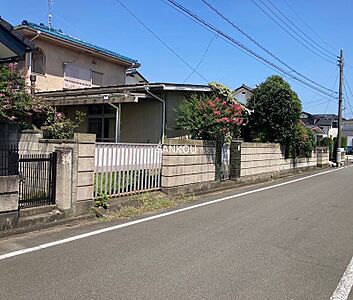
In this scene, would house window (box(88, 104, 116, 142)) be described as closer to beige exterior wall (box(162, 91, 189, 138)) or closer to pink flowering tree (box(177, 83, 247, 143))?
beige exterior wall (box(162, 91, 189, 138))

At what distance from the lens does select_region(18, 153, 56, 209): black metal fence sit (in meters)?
6.43

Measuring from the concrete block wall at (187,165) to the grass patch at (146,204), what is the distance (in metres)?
0.37

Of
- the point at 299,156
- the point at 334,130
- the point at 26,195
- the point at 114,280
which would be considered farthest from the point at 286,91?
the point at 334,130

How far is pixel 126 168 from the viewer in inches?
345

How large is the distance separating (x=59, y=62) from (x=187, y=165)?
1065 cm

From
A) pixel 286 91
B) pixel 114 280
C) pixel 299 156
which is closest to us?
pixel 114 280

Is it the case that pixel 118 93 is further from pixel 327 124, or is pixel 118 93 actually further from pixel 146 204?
pixel 327 124

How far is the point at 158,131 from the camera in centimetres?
1428

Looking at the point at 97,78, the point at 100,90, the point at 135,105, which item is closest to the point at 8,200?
the point at 100,90

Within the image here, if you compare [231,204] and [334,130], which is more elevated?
[334,130]

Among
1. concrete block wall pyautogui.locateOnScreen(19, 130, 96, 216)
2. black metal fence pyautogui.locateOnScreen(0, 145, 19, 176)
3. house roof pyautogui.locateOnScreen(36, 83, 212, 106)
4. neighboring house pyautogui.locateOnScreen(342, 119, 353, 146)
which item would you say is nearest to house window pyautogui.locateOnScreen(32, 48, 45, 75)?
house roof pyautogui.locateOnScreen(36, 83, 212, 106)

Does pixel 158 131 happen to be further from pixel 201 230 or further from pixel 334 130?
pixel 334 130

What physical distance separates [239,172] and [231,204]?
4.47 m

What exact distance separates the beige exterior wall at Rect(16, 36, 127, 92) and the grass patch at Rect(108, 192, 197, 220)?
10.3 metres
